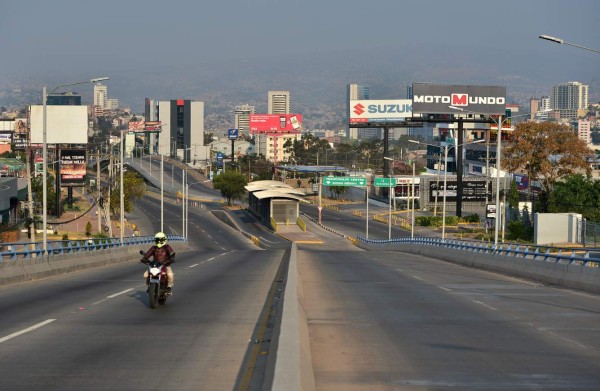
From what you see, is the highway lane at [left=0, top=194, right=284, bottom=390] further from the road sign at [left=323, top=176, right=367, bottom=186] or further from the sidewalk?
the road sign at [left=323, top=176, right=367, bottom=186]

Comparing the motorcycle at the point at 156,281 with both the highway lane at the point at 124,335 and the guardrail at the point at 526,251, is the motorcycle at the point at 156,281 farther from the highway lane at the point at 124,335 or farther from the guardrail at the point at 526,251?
the guardrail at the point at 526,251

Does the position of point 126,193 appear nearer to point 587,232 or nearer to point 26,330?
point 587,232

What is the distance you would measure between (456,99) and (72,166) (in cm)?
5213

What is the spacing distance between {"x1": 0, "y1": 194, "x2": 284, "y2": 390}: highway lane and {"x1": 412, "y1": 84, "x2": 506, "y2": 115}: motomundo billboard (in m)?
98.7

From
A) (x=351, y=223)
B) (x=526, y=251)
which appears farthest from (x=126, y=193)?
(x=526, y=251)

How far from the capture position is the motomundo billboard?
126 m

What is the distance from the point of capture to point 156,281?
818 inches

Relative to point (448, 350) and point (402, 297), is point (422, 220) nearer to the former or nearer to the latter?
point (402, 297)

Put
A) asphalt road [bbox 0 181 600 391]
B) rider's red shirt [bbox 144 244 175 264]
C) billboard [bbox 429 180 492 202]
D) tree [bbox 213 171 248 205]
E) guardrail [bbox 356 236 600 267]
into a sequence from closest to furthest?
asphalt road [bbox 0 181 600 391], rider's red shirt [bbox 144 244 175 264], guardrail [bbox 356 236 600 267], billboard [bbox 429 180 492 202], tree [bbox 213 171 248 205]

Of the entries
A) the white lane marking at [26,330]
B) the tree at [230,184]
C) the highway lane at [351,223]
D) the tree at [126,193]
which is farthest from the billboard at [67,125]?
the white lane marking at [26,330]

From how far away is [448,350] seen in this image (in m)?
14.7

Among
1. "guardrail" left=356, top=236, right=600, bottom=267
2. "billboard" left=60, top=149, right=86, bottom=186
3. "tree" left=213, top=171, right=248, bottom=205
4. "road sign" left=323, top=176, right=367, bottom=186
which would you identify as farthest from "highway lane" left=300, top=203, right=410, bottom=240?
"guardrail" left=356, top=236, right=600, bottom=267

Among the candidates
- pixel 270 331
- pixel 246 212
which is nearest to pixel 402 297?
pixel 270 331

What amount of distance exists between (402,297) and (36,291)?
10.3m
